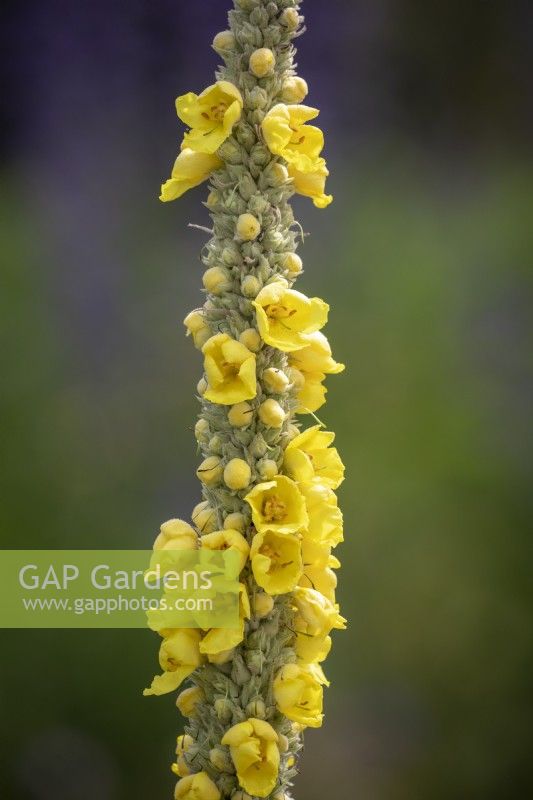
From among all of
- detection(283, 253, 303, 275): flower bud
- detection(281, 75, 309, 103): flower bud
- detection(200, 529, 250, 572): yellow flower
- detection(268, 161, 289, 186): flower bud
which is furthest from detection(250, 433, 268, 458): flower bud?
detection(281, 75, 309, 103): flower bud

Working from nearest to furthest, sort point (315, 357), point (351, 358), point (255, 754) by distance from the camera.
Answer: point (255, 754), point (315, 357), point (351, 358)

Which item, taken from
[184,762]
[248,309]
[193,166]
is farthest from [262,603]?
[193,166]

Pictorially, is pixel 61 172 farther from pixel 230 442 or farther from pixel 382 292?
pixel 230 442

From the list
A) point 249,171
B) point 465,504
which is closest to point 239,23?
point 249,171

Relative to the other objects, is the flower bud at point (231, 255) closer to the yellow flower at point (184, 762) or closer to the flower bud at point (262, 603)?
the flower bud at point (262, 603)

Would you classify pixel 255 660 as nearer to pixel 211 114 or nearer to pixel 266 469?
pixel 266 469

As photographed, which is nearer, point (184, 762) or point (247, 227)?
point (247, 227)

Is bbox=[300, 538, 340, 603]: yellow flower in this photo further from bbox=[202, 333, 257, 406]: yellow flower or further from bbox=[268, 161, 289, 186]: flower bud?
bbox=[268, 161, 289, 186]: flower bud
